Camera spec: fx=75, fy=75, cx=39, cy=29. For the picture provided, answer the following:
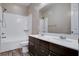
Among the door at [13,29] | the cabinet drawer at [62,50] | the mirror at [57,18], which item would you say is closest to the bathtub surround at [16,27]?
the door at [13,29]

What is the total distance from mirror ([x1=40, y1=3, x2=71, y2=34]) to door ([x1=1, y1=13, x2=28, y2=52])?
2.69 ft

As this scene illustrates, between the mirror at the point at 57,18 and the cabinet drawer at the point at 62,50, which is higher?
the mirror at the point at 57,18

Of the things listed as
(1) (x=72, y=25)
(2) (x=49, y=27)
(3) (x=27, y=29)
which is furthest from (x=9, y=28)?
(1) (x=72, y=25)

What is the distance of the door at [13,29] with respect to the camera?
2.35 meters

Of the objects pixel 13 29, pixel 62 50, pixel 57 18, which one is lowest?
pixel 62 50

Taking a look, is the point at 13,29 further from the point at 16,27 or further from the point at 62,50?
the point at 62,50

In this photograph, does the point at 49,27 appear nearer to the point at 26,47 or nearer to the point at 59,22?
the point at 59,22

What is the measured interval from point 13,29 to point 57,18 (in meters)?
1.53

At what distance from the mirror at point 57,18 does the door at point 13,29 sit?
820 mm

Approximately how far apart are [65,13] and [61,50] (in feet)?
2.53

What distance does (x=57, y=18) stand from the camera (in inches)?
62.9

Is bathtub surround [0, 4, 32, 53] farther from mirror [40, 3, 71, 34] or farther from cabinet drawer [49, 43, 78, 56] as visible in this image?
cabinet drawer [49, 43, 78, 56]

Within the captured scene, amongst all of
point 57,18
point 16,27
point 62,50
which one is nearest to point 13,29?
point 16,27

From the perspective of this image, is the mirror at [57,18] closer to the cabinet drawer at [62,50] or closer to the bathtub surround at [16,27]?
the cabinet drawer at [62,50]
